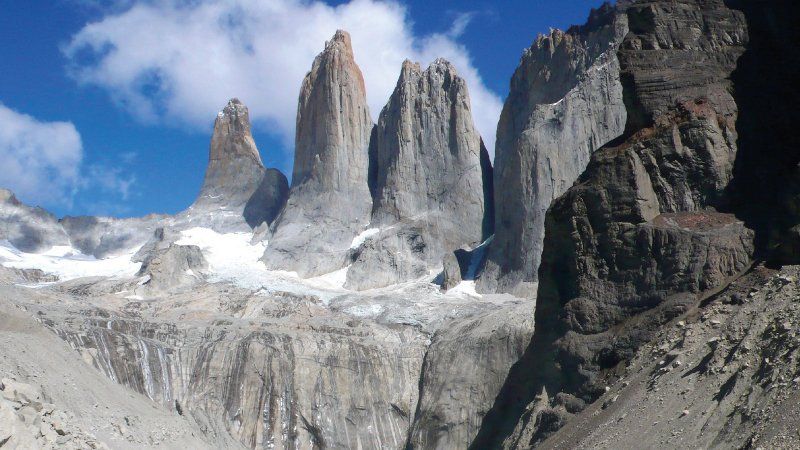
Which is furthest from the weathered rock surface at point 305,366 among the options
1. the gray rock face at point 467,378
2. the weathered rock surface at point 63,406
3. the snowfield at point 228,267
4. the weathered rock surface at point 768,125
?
the weathered rock surface at point 768,125

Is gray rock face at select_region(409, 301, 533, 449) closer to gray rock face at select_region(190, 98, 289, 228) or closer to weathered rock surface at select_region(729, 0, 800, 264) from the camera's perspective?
weathered rock surface at select_region(729, 0, 800, 264)

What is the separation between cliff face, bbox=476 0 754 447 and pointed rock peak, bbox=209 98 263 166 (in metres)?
74.8

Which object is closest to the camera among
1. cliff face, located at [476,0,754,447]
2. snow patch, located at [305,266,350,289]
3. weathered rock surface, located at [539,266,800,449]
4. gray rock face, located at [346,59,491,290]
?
weathered rock surface, located at [539,266,800,449]

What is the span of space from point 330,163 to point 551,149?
77.0 ft

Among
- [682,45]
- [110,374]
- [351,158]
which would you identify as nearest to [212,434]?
[110,374]

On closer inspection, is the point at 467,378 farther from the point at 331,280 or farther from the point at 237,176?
the point at 237,176

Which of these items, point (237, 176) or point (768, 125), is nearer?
point (768, 125)

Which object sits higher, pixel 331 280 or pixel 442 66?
pixel 442 66

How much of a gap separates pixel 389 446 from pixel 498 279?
868 inches

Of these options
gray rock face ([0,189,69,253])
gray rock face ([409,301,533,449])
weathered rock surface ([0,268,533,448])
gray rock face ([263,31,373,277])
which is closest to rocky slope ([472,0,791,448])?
gray rock face ([409,301,533,449])

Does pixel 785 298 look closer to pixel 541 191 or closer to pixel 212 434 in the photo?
pixel 212 434

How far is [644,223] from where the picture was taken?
132 ft

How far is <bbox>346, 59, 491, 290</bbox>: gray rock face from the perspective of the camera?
95688 millimetres

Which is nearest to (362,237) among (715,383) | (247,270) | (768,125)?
(247,270)
